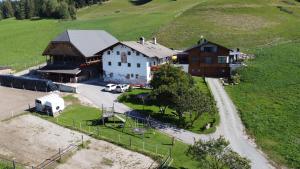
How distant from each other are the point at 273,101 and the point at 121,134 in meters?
27.0

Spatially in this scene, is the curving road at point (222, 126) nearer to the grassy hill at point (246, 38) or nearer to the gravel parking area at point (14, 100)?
the grassy hill at point (246, 38)

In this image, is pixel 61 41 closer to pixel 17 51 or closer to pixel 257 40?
pixel 17 51

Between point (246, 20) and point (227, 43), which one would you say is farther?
point (246, 20)

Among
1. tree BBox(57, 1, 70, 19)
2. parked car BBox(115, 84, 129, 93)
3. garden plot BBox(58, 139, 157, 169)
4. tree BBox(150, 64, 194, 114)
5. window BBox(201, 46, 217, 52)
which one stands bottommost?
garden plot BBox(58, 139, 157, 169)

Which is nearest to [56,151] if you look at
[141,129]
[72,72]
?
[141,129]

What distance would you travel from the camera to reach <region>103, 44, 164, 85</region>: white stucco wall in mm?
72375

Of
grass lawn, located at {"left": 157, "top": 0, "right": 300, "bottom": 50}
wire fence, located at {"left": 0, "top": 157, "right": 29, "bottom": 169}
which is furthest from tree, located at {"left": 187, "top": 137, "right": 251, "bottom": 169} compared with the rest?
grass lawn, located at {"left": 157, "top": 0, "right": 300, "bottom": 50}

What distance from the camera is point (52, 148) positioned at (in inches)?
1781

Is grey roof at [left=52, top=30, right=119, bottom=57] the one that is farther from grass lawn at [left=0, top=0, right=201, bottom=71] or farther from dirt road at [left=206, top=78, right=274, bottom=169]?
dirt road at [left=206, top=78, right=274, bottom=169]

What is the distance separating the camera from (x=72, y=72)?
7344 centimetres

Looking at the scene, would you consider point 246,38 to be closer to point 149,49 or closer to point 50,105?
point 149,49

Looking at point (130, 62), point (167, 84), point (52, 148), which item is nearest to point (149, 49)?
point (130, 62)

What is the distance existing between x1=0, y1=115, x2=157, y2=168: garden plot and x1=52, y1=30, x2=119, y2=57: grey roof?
89.7ft

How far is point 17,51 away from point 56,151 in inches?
2899
